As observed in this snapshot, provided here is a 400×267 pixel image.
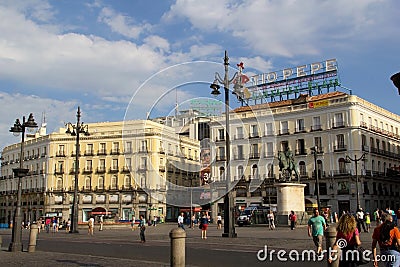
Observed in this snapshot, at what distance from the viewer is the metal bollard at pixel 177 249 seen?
940 centimetres

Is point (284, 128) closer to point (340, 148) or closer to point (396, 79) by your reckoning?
point (340, 148)

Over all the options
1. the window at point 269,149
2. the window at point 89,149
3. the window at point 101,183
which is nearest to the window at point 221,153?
the window at point 269,149

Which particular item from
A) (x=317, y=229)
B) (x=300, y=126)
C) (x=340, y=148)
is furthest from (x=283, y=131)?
(x=317, y=229)

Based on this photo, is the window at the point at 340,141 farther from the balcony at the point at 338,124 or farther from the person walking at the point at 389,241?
the person walking at the point at 389,241

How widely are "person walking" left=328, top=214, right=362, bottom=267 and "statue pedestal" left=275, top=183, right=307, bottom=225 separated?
24753mm

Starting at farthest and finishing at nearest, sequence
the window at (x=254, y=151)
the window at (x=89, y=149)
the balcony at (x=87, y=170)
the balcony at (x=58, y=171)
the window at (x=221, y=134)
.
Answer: the balcony at (x=58, y=171) < the window at (x=89, y=149) < the balcony at (x=87, y=170) < the window at (x=221, y=134) < the window at (x=254, y=151)

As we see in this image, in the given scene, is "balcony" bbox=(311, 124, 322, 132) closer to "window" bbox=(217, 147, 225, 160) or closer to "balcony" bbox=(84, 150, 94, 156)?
"window" bbox=(217, 147, 225, 160)

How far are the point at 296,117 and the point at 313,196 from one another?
38.1ft

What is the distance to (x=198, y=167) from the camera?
182 feet

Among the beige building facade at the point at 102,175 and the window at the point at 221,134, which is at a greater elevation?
the window at the point at 221,134

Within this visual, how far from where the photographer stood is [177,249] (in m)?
9.43

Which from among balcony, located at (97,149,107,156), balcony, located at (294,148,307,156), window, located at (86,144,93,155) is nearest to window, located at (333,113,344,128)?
balcony, located at (294,148,307,156)

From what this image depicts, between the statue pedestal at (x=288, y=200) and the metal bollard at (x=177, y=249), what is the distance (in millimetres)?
24573

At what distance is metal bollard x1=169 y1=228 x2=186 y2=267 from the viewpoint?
9398 mm
